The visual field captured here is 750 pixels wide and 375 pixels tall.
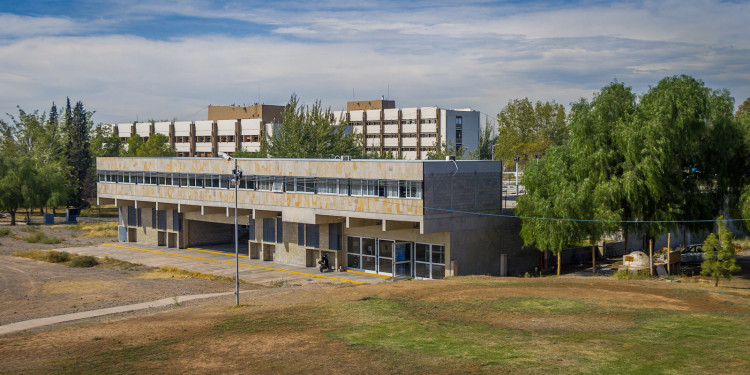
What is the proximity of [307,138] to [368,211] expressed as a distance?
3118 cm

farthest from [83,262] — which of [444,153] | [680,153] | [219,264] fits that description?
[444,153]

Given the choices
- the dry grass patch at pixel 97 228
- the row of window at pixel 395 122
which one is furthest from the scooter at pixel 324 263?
the row of window at pixel 395 122

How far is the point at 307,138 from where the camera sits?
7281 cm

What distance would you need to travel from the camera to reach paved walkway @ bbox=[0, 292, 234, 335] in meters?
29.0

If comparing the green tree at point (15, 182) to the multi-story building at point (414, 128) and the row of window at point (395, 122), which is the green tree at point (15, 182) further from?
the row of window at point (395, 122)

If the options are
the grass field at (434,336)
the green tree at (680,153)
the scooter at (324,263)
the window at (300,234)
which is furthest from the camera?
the window at (300,234)

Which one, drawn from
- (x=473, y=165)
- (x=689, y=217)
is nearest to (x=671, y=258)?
(x=689, y=217)

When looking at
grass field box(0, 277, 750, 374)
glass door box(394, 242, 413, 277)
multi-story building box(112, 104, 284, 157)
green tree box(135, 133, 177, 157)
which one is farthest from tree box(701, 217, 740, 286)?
green tree box(135, 133, 177, 157)

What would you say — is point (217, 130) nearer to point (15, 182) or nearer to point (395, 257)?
point (15, 182)

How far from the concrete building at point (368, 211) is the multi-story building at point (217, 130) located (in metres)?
58.2

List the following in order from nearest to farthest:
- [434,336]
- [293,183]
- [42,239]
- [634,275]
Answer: [434,336], [634,275], [293,183], [42,239]

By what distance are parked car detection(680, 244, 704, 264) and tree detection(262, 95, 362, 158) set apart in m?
37.5

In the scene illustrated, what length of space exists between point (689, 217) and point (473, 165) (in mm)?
13186

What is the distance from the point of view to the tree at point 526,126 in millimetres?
100562
